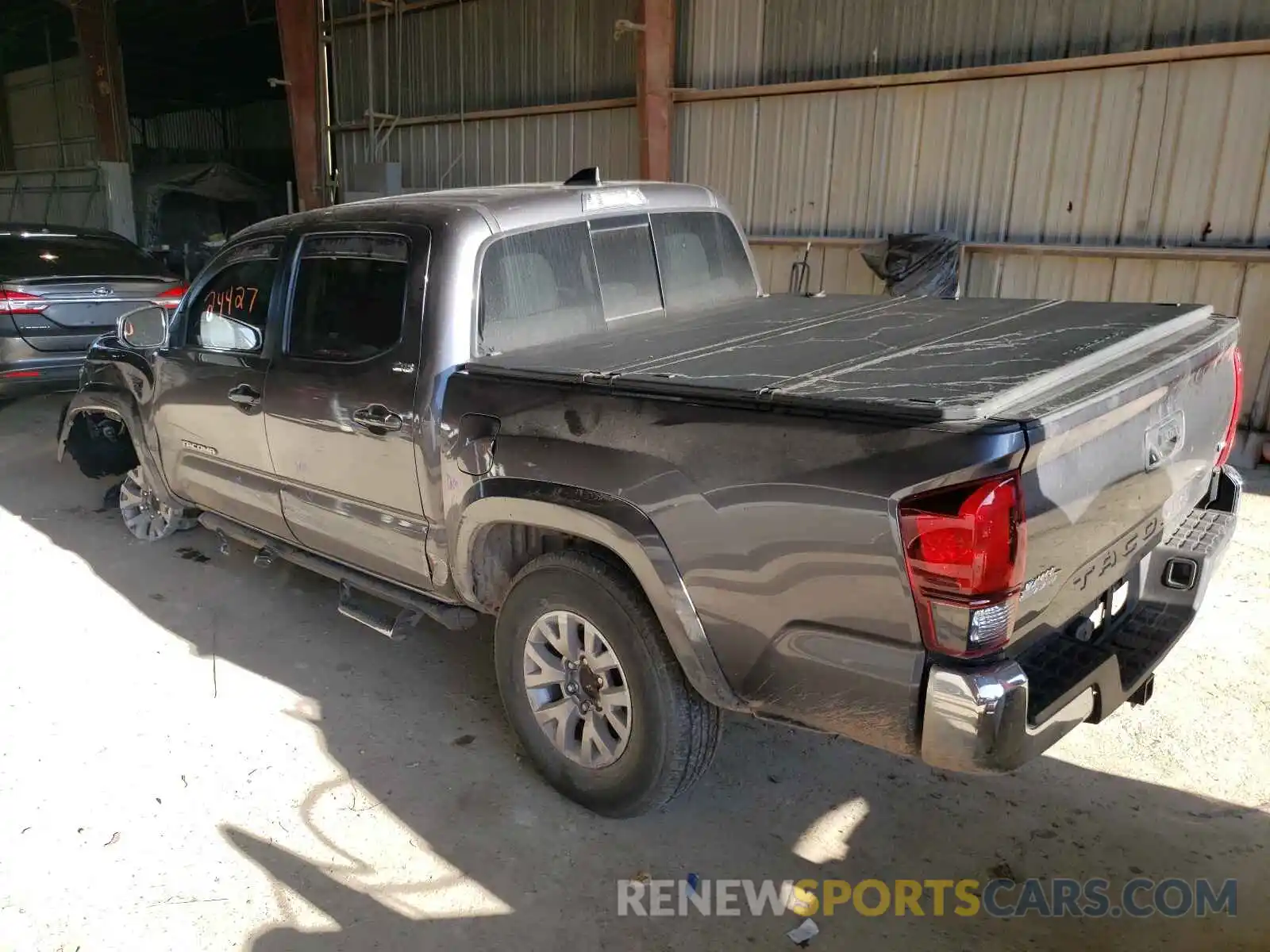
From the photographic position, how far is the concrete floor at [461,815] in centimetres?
252

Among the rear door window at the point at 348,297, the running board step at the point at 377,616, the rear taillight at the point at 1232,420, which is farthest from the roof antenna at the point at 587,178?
the rear taillight at the point at 1232,420

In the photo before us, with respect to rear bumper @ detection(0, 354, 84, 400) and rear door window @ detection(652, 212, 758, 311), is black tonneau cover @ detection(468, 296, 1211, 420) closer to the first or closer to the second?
rear door window @ detection(652, 212, 758, 311)

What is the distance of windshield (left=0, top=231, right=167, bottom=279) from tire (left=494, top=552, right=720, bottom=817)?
6514 mm

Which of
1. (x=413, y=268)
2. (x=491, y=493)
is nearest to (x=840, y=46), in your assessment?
(x=413, y=268)

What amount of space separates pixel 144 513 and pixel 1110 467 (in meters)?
5.28

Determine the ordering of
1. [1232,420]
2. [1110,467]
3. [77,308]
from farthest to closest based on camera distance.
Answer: [77,308] < [1232,420] < [1110,467]

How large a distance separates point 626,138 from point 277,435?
7.42 metres

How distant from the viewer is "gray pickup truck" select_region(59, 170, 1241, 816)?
2.03 meters

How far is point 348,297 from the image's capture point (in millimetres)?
3430

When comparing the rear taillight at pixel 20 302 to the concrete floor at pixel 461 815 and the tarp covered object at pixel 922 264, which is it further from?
the tarp covered object at pixel 922 264

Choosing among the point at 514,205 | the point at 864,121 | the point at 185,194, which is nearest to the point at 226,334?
the point at 514,205

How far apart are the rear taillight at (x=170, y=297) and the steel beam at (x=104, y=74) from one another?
10.3 metres

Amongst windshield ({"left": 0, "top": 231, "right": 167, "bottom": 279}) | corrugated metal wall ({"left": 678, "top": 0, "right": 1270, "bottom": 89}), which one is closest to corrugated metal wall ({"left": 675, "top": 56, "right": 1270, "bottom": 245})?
corrugated metal wall ({"left": 678, "top": 0, "right": 1270, "bottom": 89})

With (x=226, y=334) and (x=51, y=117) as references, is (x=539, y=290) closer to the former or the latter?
(x=226, y=334)
